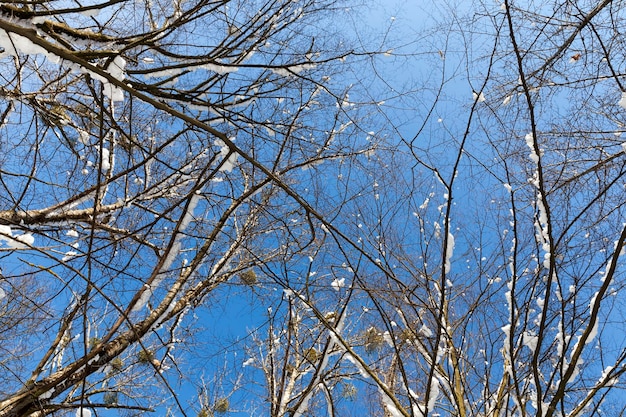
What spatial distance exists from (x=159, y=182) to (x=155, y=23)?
1.43 meters

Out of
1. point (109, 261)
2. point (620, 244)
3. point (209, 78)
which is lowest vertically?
point (620, 244)

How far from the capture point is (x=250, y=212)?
3959mm

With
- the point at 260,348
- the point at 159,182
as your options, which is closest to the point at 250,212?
the point at 159,182

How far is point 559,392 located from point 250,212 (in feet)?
9.09

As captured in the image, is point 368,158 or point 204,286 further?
point 368,158

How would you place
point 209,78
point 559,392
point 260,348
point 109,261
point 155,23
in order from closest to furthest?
point 559,392 < point 109,261 < point 209,78 < point 155,23 < point 260,348

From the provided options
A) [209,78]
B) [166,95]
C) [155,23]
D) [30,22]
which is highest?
[155,23]

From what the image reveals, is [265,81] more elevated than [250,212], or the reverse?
[265,81]

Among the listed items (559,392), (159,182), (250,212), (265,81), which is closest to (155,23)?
(265,81)

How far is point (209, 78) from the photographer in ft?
11.4

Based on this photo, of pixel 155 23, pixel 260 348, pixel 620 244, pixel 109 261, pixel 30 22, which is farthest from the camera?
pixel 260 348

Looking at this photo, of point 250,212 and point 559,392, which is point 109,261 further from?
point 559,392

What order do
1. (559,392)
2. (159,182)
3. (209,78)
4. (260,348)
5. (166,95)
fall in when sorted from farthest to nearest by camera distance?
(260,348) < (159,182) < (209,78) < (166,95) < (559,392)

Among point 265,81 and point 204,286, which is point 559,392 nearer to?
point 204,286
